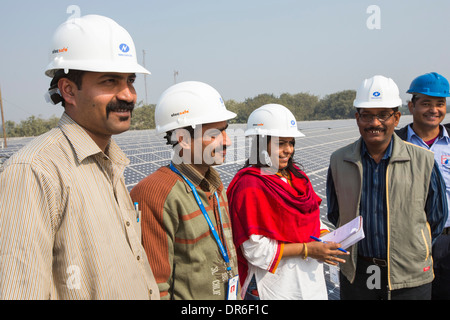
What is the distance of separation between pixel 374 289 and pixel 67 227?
93.2 inches

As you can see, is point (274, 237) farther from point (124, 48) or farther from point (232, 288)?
point (124, 48)

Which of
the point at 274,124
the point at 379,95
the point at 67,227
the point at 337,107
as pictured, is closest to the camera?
the point at 67,227

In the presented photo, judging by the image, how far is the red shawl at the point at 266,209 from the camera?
223 centimetres

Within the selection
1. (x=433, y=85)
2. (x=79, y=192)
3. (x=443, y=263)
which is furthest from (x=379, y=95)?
(x=79, y=192)

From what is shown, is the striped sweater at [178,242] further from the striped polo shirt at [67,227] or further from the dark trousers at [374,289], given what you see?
the dark trousers at [374,289]

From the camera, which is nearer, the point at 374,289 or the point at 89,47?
the point at 89,47

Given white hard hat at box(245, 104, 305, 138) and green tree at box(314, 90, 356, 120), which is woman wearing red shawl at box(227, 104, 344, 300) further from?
green tree at box(314, 90, 356, 120)

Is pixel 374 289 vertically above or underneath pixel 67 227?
underneath

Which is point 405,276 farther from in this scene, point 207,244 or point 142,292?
point 142,292

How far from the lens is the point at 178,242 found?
5.80 ft

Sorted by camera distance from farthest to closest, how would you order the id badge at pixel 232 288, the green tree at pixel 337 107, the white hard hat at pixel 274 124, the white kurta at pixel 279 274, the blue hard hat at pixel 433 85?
the green tree at pixel 337 107 → the blue hard hat at pixel 433 85 → the white hard hat at pixel 274 124 → the white kurta at pixel 279 274 → the id badge at pixel 232 288

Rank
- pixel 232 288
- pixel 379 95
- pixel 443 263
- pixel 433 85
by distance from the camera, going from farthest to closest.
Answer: pixel 433 85 → pixel 443 263 → pixel 379 95 → pixel 232 288

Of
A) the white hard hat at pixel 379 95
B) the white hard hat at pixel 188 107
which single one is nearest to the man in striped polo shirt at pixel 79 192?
the white hard hat at pixel 188 107

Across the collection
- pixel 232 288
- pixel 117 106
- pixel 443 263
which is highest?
pixel 117 106
